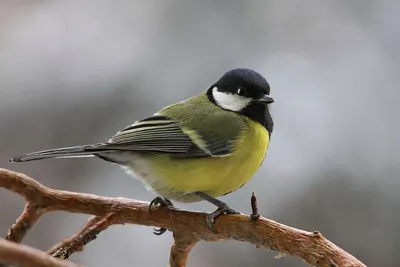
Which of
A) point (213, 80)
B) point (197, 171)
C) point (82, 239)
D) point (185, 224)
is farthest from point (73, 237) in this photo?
point (213, 80)

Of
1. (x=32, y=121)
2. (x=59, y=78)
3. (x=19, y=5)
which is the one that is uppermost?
(x=19, y=5)

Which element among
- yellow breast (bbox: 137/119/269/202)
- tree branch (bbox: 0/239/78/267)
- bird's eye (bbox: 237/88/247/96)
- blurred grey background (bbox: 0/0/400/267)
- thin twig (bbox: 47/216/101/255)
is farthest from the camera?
blurred grey background (bbox: 0/0/400/267)

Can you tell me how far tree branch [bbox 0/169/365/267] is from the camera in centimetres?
80

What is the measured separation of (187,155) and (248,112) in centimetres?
16

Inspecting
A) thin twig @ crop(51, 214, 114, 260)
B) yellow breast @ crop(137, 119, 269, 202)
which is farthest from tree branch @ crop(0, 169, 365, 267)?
yellow breast @ crop(137, 119, 269, 202)

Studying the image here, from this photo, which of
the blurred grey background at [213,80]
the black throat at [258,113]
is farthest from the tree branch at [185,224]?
the blurred grey background at [213,80]

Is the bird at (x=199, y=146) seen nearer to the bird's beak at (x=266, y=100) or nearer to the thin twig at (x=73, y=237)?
the bird's beak at (x=266, y=100)

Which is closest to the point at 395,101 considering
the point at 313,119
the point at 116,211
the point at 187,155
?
the point at 313,119

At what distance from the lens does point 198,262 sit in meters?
1.72

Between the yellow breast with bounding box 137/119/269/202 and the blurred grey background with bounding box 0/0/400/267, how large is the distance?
44 centimetres

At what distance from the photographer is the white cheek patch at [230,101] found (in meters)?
1.21

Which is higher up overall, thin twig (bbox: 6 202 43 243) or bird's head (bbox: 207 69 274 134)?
bird's head (bbox: 207 69 274 134)

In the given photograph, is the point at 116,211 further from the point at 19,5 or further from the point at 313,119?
the point at 19,5

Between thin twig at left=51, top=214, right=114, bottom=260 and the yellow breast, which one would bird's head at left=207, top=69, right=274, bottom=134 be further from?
thin twig at left=51, top=214, right=114, bottom=260
